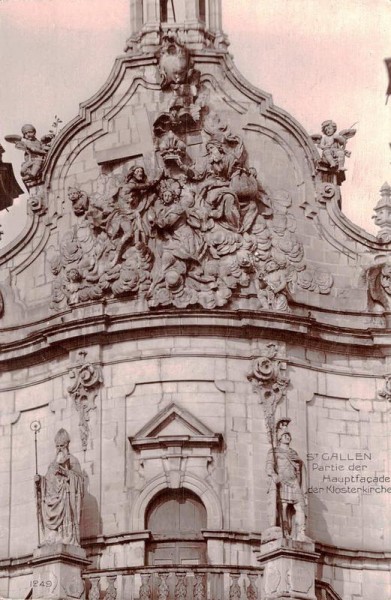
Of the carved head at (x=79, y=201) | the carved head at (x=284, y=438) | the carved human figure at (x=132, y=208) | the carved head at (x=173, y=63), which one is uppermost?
the carved head at (x=173, y=63)

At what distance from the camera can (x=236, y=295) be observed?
2992 centimetres

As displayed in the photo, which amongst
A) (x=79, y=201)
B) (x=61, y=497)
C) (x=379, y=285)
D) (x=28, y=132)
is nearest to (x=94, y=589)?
(x=61, y=497)

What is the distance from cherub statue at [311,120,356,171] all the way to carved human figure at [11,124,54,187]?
3798 millimetres

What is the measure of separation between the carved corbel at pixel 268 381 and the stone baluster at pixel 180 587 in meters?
2.76

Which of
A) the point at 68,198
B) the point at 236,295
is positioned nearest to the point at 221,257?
the point at 236,295

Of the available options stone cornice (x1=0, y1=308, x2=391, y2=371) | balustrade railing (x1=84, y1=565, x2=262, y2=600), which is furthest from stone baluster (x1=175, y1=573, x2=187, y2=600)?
stone cornice (x1=0, y1=308, x2=391, y2=371)

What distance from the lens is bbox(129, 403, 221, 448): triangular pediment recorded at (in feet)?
96.0

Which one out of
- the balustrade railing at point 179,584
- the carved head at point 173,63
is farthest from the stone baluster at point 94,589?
the carved head at point 173,63

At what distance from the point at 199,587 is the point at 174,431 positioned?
2360mm

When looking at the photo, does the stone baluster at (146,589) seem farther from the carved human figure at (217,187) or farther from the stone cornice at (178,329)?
the carved human figure at (217,187)

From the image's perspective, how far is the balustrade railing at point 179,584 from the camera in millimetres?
27922

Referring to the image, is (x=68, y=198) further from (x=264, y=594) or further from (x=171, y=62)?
(x=264, y=594)

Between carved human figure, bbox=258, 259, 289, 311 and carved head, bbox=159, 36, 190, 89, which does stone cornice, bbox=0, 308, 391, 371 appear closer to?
carved human figure, bbox=258, 259, 289, 311

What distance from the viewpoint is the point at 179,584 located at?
27922 mm
